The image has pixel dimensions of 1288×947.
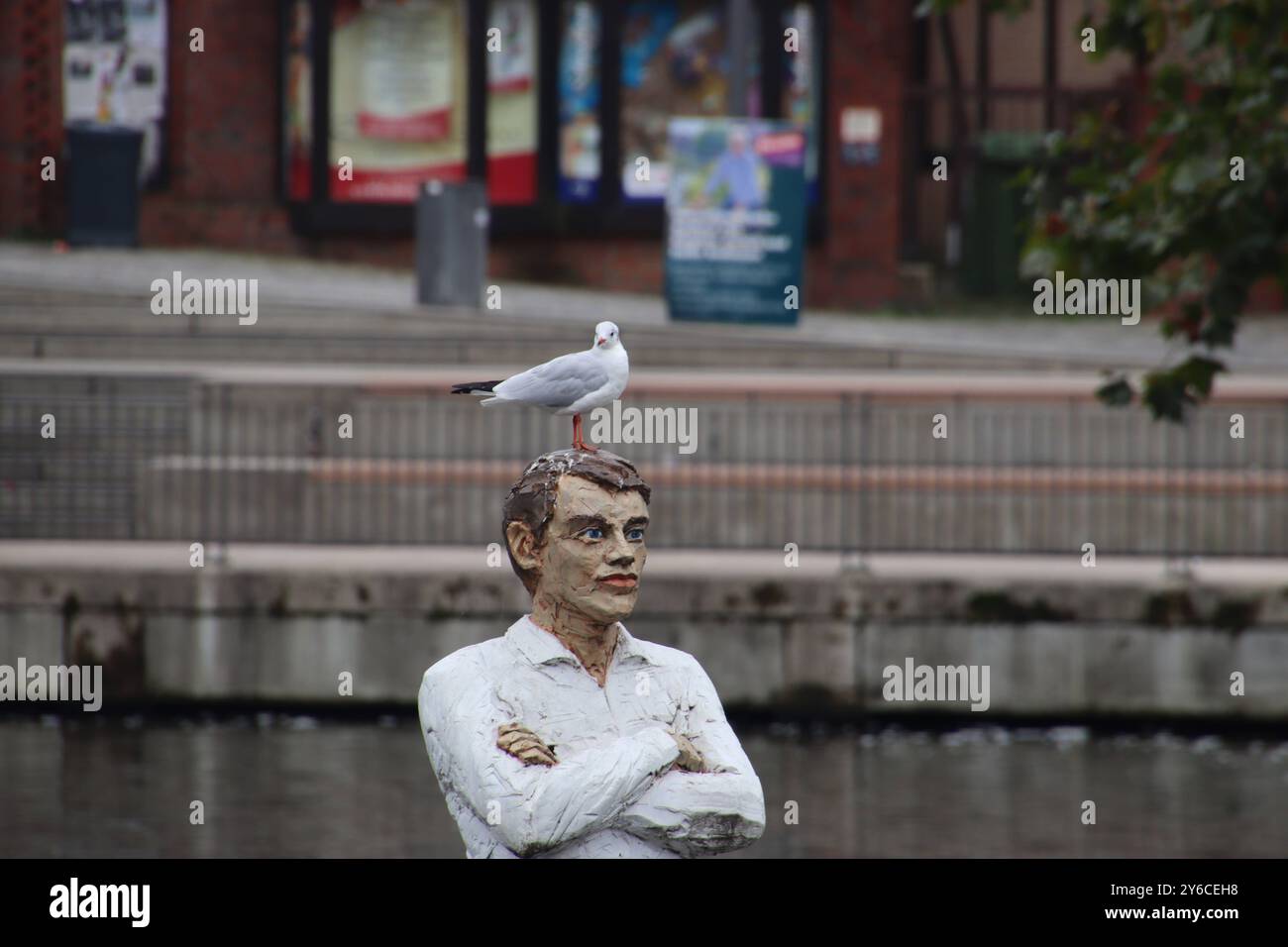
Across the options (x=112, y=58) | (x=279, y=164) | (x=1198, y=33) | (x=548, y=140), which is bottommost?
(x=1198, y=33)

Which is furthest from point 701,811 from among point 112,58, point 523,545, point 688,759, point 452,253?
point 112,58

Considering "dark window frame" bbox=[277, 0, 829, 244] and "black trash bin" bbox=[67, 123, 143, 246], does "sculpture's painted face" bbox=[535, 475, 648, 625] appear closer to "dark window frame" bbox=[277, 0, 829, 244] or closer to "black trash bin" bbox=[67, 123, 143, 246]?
"black trash bin" bbox=[67, 123, 143, 246]

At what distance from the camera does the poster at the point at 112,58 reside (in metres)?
25.6

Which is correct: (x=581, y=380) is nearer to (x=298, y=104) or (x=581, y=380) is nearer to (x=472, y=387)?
(x=472, y=387)

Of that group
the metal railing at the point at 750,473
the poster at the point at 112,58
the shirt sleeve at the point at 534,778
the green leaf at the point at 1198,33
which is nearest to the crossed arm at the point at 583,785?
the shirt sleeve at the point at 534,778

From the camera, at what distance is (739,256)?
69.4 feet

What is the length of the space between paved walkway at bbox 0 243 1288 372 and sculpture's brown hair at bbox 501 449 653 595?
1551 centimetres

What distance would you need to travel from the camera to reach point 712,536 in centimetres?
1482

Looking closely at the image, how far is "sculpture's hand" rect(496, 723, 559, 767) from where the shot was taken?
3.45m

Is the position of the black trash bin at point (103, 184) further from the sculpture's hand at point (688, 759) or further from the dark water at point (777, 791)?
the sculpture's hand at point (688, 759)

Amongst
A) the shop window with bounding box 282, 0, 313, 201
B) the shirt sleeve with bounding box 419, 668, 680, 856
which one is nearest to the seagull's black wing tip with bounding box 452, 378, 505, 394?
the shirt sleeve with bounding box 419, 668, 680, 856

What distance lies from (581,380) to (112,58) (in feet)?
73.3

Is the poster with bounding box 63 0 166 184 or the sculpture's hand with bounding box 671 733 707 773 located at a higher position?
the poster with bounding box 63 0 166 184

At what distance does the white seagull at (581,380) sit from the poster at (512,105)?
21.6 m
